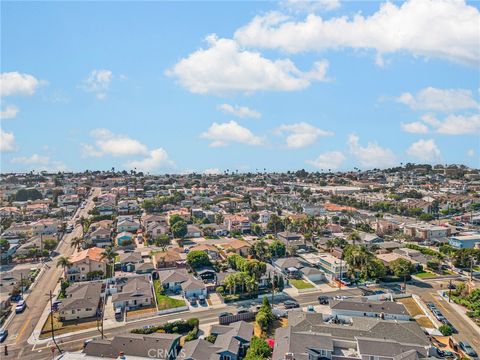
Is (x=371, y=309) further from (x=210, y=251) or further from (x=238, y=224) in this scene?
(x=238, y=224)

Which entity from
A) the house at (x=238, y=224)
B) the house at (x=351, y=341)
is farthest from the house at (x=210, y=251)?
the house at (x=351, y=341)

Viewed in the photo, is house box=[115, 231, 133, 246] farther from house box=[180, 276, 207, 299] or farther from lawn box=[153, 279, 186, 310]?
house box=[180, 276, 207, 299]

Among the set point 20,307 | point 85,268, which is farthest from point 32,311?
point 85,268

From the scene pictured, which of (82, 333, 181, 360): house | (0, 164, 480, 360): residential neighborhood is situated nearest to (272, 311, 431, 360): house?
(0, 164, 480, 360): residential neighborhood

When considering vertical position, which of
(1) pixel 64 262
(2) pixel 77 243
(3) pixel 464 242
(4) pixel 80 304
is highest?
(3) pixel 464 242

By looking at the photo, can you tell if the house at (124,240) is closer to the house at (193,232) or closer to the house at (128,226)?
the house at (128,226)

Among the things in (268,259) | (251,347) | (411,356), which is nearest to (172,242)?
(268,259)

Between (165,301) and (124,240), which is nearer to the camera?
(165,301)

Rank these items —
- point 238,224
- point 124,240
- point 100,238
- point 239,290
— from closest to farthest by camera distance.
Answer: point 239,290, point 124,240, point 100,238, point 238,224
